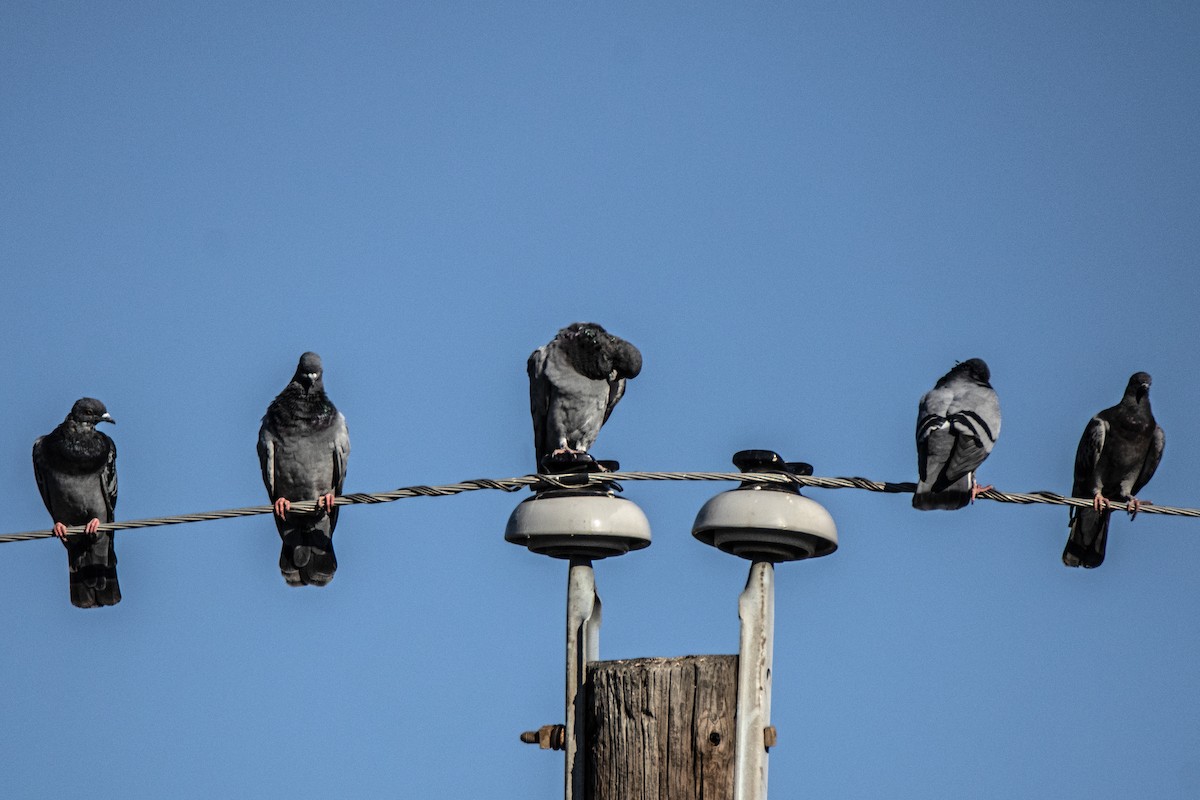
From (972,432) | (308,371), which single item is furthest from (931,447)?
(308,371)

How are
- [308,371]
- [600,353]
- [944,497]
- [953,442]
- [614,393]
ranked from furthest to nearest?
1. [614,393]
2. [600,353]
3. [308,371]
4. [953,442]
5. [944,497]

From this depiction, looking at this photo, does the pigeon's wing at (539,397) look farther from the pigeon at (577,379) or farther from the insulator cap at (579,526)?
the insulator cap at (579,526)

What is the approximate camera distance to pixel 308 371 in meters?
12.5

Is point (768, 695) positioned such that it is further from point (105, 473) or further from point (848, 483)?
point (105, 473)

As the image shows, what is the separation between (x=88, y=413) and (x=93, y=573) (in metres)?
1.37

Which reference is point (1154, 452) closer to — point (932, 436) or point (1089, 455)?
point (1089, 455)

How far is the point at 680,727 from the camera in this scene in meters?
6.23

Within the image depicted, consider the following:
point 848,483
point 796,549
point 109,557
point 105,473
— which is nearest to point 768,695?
point 796,549

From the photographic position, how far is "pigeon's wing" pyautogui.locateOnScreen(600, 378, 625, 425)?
13.4m

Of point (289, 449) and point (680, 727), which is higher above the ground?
point (289, 449)

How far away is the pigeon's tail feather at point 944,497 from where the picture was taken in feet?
35.0

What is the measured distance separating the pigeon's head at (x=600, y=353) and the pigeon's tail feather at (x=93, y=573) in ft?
12.2

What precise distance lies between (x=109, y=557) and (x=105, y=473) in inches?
41.1

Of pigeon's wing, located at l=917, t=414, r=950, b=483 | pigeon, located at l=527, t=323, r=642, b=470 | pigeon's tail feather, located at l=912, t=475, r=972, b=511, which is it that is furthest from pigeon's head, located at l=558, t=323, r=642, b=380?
pigeon's tail feather, located at l=912, t=475, r=972, b=511
